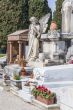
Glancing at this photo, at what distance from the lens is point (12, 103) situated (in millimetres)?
10484

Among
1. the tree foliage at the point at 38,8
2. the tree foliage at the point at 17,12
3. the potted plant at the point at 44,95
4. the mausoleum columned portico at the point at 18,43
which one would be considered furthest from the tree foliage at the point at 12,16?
the potted plant at the point at 44,95

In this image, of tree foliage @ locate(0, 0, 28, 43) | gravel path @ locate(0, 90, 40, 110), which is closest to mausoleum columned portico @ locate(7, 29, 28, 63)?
gravel path @ locate(0, 90, 40, 110)

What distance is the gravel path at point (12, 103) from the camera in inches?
385

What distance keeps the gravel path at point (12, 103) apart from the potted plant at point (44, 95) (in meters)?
0.30

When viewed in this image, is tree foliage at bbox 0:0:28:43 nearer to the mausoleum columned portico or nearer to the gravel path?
the mausoleum columned portico

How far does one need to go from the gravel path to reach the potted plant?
296 mm

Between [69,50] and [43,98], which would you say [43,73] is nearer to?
[43,98]

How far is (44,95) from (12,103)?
1263 mm

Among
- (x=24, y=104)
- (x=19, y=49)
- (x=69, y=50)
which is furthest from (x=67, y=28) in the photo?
(x=19, y=49)

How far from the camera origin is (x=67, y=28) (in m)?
15.6

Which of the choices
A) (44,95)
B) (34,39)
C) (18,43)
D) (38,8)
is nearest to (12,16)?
(38,8)

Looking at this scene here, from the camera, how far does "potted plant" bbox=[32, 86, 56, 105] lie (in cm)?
942

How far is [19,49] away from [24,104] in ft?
41.6

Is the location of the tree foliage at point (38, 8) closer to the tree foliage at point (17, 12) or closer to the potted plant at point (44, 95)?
the tree foliage at point (17, 12)
